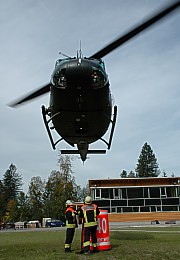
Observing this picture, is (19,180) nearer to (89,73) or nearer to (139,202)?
(139,202)

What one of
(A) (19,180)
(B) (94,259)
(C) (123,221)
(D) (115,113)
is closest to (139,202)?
(C) (123,221)

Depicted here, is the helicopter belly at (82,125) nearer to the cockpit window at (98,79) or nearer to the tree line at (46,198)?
the cockpit window at (98,79)

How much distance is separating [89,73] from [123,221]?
151 ft

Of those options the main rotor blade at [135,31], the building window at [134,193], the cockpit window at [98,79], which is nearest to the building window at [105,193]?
the building window at [134,193]

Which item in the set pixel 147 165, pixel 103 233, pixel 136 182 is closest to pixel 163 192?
pixel 136 182

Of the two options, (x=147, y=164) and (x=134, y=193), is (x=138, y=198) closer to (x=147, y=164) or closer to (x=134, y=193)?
(x=134, y=193)

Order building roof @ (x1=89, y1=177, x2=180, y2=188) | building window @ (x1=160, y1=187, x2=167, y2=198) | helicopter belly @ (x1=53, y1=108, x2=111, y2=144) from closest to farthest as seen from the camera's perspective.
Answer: helicopter belly @ (x1=53, y1=108, x2=111, y2=144)
building window @ (x1=160, y1=187, x2=167, y2=198)
building roof @ (x1=89, y1=177, x2=180, y2=188)

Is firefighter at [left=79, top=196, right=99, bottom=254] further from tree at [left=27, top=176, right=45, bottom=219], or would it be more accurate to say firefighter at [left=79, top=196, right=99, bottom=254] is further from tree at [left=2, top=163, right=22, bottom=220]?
tree at [left=2, top=163, right=22, bottom=220]

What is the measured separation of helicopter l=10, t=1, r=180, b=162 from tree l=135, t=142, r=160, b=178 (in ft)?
327

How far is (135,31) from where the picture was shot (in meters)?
6.85

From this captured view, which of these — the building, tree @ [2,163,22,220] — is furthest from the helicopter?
tree @ [2,163,22,220]

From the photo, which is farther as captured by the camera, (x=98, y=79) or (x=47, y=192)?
(x=47, y=192)

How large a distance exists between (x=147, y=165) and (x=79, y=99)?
103 m

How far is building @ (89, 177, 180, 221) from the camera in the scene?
178ft
